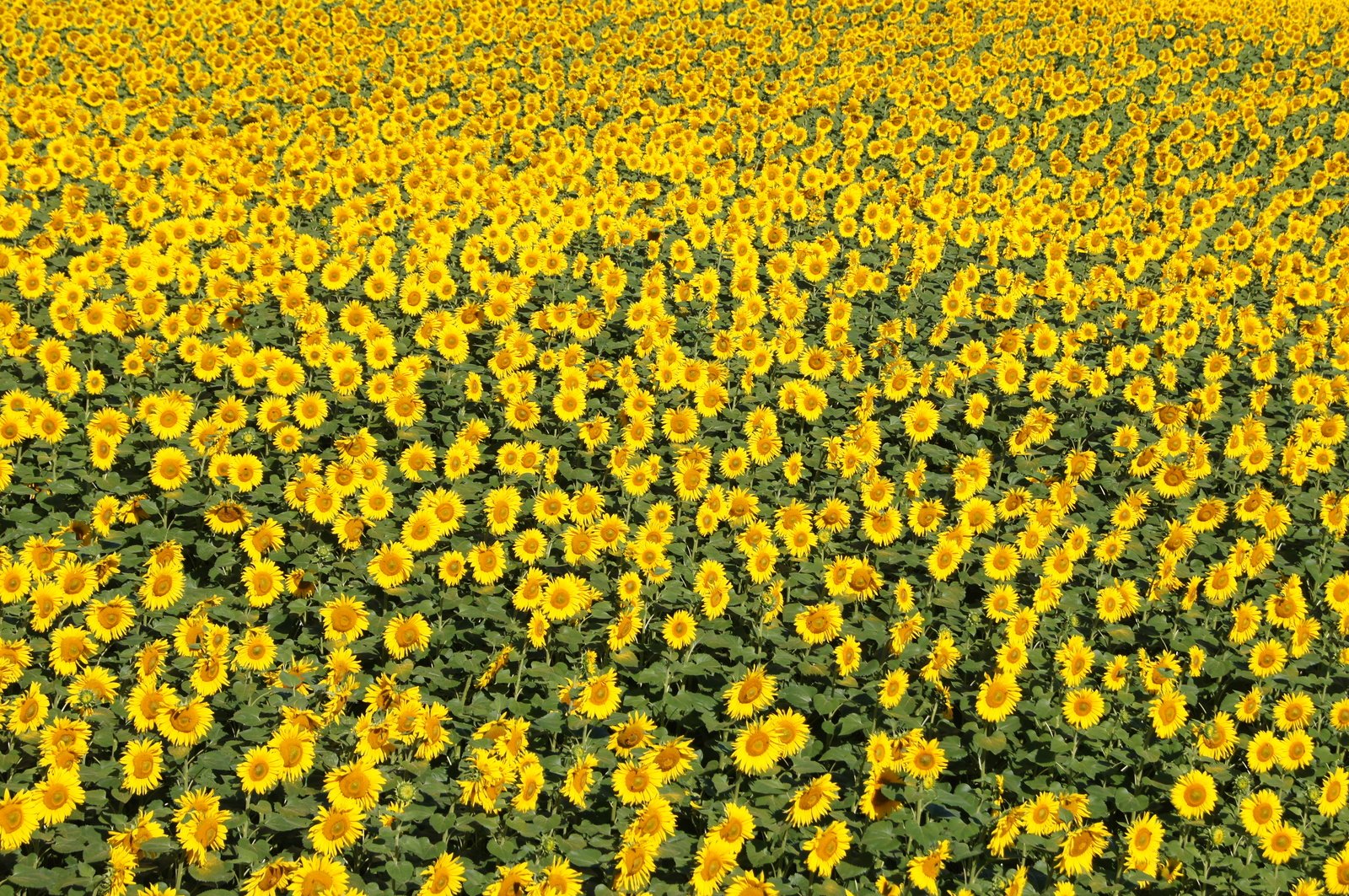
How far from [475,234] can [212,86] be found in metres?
7.17

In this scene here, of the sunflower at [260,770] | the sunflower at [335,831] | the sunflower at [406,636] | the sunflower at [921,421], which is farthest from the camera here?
the sunflower at [921,421]

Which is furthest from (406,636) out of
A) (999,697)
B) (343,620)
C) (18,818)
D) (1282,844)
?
(1282,844)

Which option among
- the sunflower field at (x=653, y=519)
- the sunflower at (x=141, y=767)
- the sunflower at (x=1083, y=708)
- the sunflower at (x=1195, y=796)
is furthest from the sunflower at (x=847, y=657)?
the sunflower at (x=141, y=767)

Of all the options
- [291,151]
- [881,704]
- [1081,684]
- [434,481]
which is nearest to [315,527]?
[434,481]

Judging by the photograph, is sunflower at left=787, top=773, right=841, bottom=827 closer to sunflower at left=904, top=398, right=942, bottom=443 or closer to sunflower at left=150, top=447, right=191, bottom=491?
sunflower at left=904, top=398, right=942, bottom=443

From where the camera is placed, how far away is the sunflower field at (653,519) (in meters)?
4.60

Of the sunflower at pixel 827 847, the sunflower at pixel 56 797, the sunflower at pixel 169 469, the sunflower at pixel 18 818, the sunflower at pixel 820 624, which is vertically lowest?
the sunflower at pixel 18 818

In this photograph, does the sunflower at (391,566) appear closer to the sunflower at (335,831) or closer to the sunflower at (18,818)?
the sunflower at (335,831)

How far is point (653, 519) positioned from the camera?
5.95m

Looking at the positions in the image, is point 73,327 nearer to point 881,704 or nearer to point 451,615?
point 451,615

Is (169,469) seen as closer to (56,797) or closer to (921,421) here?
(56,797)

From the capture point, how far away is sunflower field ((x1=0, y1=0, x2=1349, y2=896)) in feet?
15.1

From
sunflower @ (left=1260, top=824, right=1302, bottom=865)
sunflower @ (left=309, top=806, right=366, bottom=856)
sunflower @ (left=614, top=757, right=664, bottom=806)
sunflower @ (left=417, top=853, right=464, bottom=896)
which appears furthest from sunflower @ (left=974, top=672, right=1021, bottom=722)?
sunflower @ (left=309, top=806, right=366, bottom=856)

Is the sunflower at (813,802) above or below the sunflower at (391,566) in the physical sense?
below
